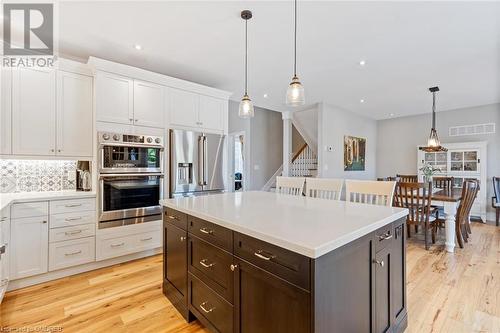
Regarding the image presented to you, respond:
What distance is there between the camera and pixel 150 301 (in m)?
2.19

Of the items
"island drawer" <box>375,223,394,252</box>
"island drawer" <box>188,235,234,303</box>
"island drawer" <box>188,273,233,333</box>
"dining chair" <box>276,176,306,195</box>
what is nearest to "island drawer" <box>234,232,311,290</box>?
"island drawer" <box>188,235,234,303</box>

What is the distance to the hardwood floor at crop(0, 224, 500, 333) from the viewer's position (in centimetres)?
187

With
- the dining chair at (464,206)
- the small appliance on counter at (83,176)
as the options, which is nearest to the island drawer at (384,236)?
the dining chair at (464,206)

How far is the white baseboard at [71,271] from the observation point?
244cm

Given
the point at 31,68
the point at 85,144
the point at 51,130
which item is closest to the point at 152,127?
the point at 85,144

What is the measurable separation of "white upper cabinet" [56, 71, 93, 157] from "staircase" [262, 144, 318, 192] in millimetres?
4419

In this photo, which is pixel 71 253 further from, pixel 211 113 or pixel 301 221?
pixel 301 221

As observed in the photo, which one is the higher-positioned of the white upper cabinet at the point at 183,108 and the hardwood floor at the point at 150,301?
the white upper cabinet at the point at 183,108

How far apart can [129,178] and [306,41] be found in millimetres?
2615

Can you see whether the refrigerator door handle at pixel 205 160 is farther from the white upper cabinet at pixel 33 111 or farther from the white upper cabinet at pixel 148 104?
the white upper cabinet at pixel 33 111

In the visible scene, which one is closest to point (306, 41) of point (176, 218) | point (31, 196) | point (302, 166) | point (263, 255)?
point (176, 218)

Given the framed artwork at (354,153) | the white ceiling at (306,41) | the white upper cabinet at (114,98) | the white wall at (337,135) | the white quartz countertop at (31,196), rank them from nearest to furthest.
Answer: the white ceiling at (306,41)
the white quartz countertop at (31,196)
the white upper cabinet at (114,98)
the white wall at (337,135)
the framed artwork at (354,153)

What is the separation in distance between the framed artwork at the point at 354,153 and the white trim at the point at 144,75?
11.6ft

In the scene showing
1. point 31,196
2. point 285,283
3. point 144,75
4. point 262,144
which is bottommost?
point 285,283
